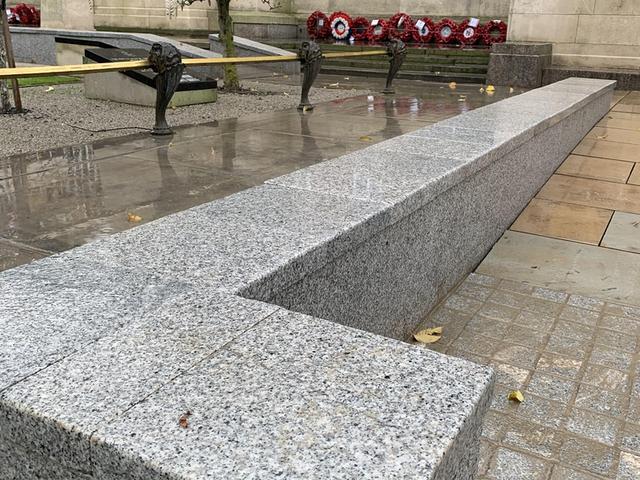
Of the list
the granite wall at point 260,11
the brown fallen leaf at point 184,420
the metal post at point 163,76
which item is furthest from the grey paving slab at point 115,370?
the granite wall at point 260,11

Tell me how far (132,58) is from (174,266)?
947cm

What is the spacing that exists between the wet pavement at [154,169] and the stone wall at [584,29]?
27.1 ft

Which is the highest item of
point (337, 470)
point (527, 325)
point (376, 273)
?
point (337, 470)

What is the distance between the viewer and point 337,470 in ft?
5.00

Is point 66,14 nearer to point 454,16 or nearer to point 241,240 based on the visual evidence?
point 454,16

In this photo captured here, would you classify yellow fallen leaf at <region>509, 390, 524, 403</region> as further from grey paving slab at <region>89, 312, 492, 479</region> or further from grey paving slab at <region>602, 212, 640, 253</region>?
grey paving slab at <region>602, 212, 640, 253</region>

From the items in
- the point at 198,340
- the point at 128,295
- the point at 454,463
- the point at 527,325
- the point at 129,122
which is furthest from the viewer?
the point at 129,122

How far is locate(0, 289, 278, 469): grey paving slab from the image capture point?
1.70 metres

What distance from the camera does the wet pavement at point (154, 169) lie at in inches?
193

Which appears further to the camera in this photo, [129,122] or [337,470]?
[129,122]

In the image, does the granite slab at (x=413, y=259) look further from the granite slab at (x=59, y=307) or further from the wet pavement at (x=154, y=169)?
the wet pavement at (x=154, y=169)

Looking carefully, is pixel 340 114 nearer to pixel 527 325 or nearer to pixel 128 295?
pixel 527 325

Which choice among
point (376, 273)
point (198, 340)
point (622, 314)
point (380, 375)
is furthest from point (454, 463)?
point (622, 314)

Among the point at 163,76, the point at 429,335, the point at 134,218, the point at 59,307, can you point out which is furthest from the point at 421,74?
the point at 59,307
